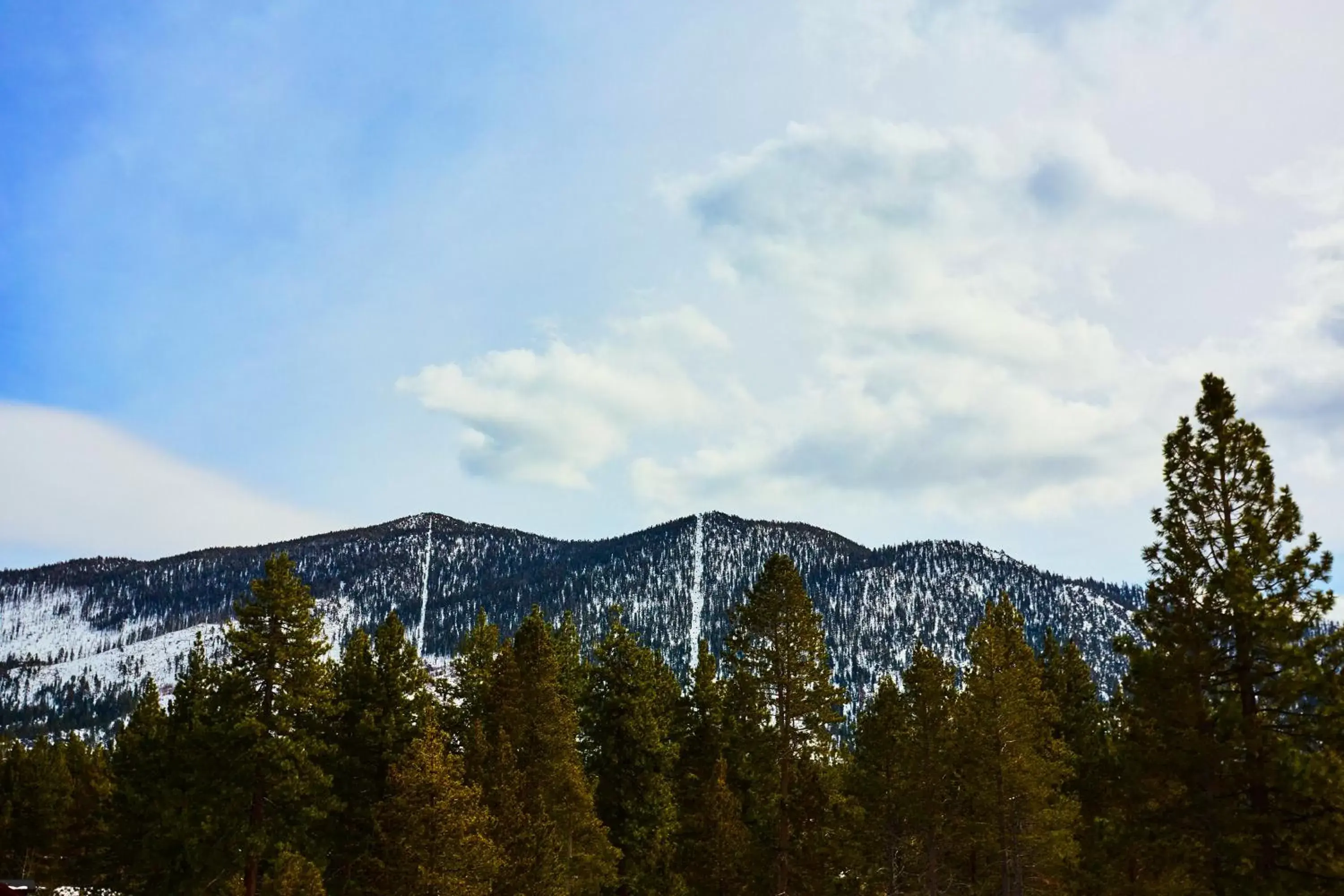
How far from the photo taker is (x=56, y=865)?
65.6 metres

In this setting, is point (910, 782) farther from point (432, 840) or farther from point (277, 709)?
point (277, 709)

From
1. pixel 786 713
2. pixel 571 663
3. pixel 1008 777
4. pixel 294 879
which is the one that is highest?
pixel 571 663

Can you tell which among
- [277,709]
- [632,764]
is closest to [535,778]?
[632,764]

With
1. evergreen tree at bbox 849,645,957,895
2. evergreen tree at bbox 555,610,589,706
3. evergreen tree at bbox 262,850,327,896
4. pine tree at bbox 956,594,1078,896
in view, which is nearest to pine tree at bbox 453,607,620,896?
evergreen tree at bbox 555,610,589,706

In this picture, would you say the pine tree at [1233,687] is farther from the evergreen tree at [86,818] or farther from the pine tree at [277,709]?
the evergreen tree at [86,818]

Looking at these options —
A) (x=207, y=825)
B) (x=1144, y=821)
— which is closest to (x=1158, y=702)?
(x=1144, y=821)

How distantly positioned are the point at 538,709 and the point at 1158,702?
26226 mm

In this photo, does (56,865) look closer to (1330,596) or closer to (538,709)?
(538,709)

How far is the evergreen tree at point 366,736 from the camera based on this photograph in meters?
35.9

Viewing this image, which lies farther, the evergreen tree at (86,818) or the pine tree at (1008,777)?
the evergreen tree at (86,818)

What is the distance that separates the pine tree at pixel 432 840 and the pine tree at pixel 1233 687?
19.6 meters

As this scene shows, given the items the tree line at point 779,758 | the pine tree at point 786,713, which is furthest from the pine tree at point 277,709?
the pine tree at point 786,713

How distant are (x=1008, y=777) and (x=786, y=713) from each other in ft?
28.6

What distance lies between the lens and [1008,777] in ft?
115
